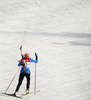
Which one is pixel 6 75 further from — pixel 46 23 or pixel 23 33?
pixel 46 23

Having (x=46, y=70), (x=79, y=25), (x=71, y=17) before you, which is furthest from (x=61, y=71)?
(x=71, y=17)

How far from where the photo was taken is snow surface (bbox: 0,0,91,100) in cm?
1184

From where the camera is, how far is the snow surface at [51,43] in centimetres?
1184

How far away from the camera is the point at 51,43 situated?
20.0 meters

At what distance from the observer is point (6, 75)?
12.9 meters

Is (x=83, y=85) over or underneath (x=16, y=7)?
underneath

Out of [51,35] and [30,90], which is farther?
[51,35]

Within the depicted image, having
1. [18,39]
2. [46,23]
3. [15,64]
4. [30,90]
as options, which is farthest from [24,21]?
[30,90]

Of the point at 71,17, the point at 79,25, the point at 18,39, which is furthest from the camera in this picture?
the point at 71,17

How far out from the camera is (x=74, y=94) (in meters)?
11.1

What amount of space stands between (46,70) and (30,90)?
9.45ft

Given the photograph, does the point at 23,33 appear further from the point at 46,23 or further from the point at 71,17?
the point at 71,17

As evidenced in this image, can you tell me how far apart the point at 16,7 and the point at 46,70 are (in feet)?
63.5

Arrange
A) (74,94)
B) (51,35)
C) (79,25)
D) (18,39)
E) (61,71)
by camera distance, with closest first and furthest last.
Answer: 1. (74,94)
2. (61,71)
3. (18,39)
4. (51,35)
5. (79,25)
